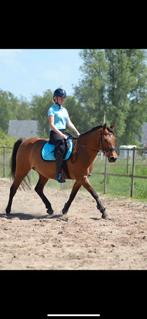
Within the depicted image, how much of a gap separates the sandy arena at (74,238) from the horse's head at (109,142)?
111 cm

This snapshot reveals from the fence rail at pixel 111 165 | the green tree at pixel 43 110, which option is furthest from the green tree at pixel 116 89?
the fence rail at pixel 111 165

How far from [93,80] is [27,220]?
52.2m

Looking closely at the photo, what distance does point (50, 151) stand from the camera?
29.5 ft

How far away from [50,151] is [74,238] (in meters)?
2.45

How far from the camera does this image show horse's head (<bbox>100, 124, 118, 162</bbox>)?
853 centimetres

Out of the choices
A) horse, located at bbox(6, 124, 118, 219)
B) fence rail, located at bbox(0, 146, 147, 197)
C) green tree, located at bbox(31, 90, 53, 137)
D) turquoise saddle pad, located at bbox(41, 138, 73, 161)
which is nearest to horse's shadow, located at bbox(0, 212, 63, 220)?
horse, located at bbox(6, 124, 118, 219)

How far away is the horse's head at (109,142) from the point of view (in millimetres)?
8531

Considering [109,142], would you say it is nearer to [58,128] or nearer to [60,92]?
[58,128]

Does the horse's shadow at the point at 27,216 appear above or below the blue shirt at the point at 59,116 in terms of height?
below

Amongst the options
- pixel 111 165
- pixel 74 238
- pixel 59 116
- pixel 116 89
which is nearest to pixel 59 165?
pixel 59 116

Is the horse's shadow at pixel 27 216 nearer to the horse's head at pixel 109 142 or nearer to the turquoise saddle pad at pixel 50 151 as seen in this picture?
the turquoise saddle pad at pixel 50 151

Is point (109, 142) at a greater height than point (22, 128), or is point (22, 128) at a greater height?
point (109, 142)
